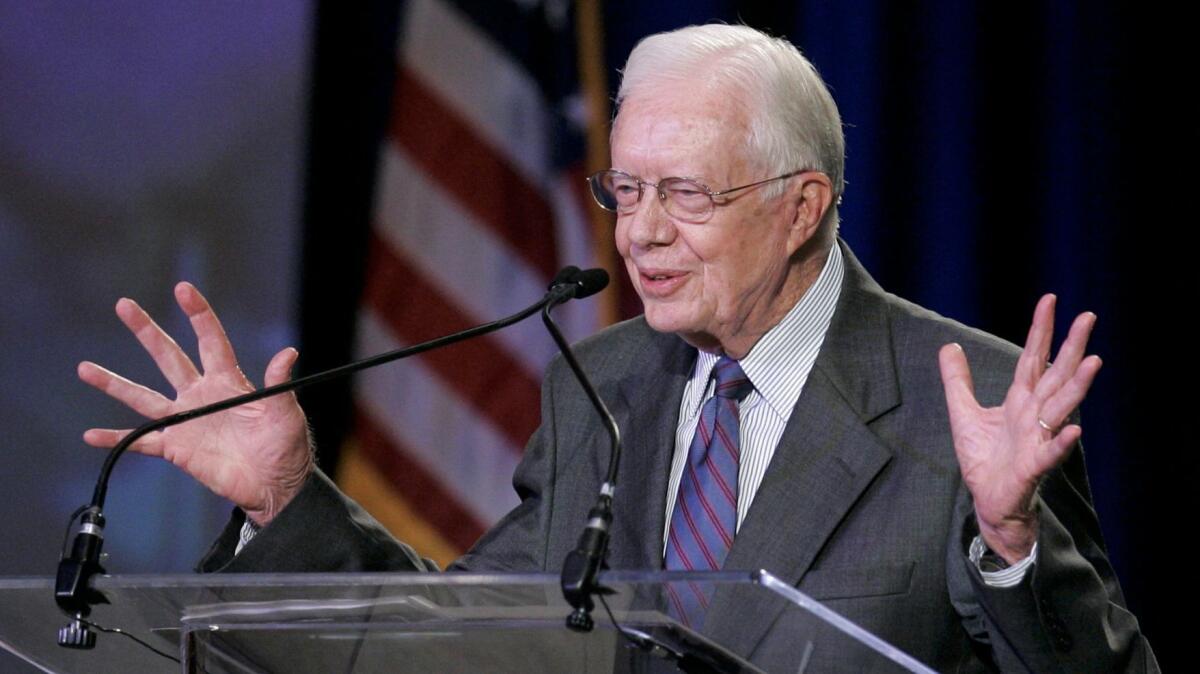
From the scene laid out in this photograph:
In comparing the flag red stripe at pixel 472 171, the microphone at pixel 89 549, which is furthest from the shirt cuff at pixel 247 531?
the flag red stripe at pixel 472 171

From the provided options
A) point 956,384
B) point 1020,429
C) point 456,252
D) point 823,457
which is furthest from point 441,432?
point 1020,429

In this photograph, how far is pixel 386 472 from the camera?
3156mm

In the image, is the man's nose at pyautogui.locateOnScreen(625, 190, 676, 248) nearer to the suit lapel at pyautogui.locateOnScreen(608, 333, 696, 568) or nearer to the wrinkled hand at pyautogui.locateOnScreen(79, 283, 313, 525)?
the suit lapel at pyautogui.locateOnScreen(608, 333, 696, 568)

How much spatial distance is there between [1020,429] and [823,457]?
1.35ft

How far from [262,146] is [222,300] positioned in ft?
1.10

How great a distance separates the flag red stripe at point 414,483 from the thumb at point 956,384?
5.81ft

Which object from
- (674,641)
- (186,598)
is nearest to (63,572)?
(186,598)

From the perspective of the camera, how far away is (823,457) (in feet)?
5.88

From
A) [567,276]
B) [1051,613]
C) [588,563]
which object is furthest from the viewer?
[567,276]

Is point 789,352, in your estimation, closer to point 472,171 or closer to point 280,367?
point 280,367

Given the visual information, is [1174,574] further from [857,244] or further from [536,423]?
[536,423]

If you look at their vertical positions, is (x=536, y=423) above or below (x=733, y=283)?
below

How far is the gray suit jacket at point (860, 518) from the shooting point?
152 cm

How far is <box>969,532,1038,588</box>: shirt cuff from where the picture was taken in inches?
57.5
